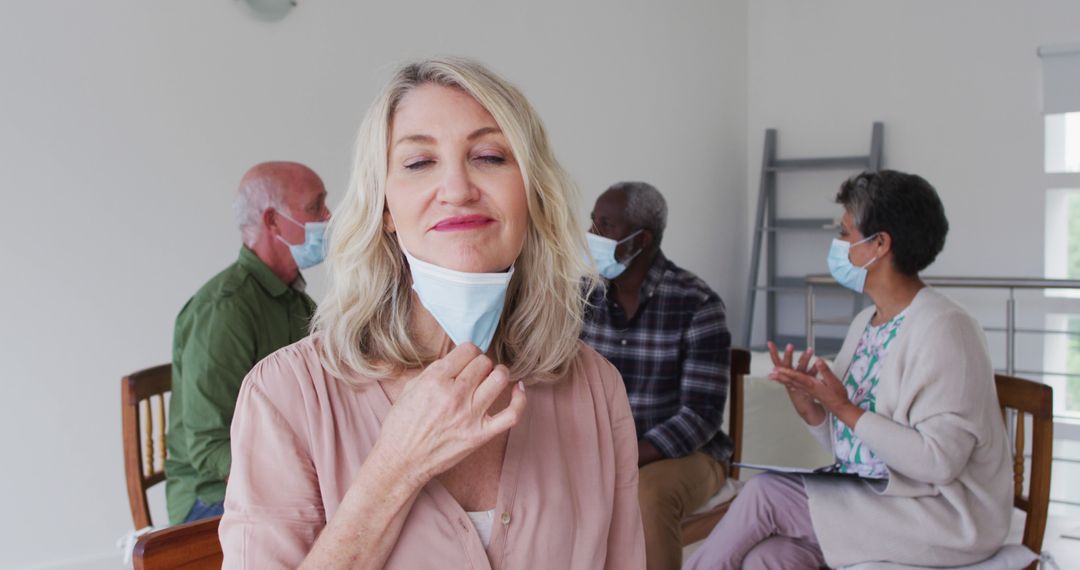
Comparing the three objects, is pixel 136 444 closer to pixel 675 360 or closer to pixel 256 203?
pixel 256 203

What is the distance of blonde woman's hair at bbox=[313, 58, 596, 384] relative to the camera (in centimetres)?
108

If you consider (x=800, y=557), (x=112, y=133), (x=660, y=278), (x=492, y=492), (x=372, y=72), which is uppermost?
(x=372, y=72)

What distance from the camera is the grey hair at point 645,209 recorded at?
2635 mm

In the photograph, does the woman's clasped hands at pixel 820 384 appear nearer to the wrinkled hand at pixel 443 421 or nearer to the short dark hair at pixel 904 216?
the short dark hair at pixel 904 216

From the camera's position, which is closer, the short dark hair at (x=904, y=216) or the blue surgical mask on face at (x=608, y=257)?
the short dark hair at (x=904, y=216)

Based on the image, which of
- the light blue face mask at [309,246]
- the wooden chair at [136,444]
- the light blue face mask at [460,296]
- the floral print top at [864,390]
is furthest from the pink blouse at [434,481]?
the light blue face mask at [309,246]

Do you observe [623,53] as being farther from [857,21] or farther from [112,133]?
[112,133]

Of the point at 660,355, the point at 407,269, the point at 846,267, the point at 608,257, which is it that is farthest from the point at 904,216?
the point at 407,269

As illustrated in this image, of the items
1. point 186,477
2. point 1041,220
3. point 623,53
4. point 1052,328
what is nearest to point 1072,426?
point 1052,328

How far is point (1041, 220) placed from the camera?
5.59 metres

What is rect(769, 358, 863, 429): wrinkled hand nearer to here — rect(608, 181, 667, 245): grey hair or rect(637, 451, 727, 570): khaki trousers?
rect(637, 451, 727, 570): khaki trousers

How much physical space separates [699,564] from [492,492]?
114 cm

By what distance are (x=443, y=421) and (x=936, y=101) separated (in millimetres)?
5806

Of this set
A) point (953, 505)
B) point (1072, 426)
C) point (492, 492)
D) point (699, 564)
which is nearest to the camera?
point (492, 492)
